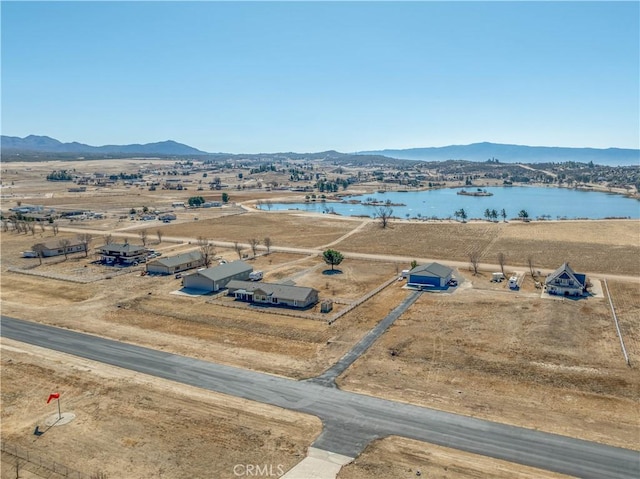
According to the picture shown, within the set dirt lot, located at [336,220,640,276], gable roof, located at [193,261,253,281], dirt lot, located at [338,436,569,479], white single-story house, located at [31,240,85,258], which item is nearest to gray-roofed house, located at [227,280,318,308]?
gable roof, located at [193,261,253,281]

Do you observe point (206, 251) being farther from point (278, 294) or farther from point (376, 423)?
point (376, 423)

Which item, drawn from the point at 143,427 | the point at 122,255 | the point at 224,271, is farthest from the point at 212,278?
the point at 143,427

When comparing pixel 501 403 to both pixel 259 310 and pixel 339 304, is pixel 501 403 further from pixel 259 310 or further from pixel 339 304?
pixel 259 310

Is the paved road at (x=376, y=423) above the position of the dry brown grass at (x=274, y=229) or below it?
below

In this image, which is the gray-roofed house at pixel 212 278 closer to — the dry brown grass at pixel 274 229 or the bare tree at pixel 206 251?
the bare tree at pixel 206 251

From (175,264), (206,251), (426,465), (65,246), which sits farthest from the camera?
(65,246)

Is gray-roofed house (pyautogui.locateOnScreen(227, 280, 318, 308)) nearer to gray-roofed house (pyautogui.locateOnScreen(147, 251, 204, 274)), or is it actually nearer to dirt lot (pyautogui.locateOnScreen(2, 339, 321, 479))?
gray-roofed house (pyautogui.locateOnScreen(147, 251, 204, 274))

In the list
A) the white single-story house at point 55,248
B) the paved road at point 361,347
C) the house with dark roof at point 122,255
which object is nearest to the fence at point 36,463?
the paved road at point 361,347
